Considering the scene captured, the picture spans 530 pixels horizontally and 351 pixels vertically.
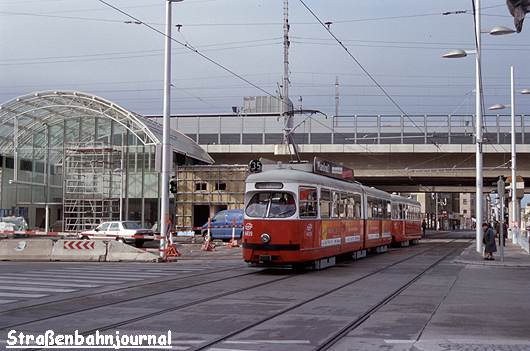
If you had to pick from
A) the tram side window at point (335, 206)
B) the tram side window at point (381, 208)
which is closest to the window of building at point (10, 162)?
the tram side window at point (381, 208)

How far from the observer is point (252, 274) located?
1964 cm

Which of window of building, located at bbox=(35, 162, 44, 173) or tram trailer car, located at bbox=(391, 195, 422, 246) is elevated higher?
window of building, located at bbox=(35, 162, 44, 173)

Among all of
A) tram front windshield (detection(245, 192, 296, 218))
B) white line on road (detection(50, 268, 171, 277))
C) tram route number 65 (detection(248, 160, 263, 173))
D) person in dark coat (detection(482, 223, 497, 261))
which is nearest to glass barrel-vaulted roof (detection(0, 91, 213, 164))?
tram route number 65 (detection(248, 160, 263, 173))

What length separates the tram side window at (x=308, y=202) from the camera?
64.0 feet

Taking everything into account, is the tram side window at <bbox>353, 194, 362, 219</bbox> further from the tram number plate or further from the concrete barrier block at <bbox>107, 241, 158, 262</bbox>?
the concrete barrier block at <bbox>107, 241, 158, 262</bbox>

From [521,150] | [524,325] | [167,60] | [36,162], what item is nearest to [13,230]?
[36,162]

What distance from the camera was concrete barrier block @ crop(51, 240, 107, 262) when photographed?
26062mm

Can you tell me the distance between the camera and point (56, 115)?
45188 millimetres

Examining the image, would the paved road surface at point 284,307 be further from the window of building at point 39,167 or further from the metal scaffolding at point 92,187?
the window of building at point 39,167

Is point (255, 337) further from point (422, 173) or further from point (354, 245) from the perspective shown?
point (422, 173)

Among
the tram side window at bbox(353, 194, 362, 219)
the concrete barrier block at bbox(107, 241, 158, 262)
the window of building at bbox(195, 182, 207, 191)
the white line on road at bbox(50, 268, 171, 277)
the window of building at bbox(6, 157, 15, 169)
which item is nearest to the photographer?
the white line on road at bbox(50, 268, 171, 277)

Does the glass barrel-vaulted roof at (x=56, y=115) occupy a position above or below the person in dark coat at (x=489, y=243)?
above

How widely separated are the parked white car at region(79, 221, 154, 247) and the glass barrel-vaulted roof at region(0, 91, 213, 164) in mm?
7512

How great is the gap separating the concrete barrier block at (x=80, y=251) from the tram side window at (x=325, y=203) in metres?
9.87
